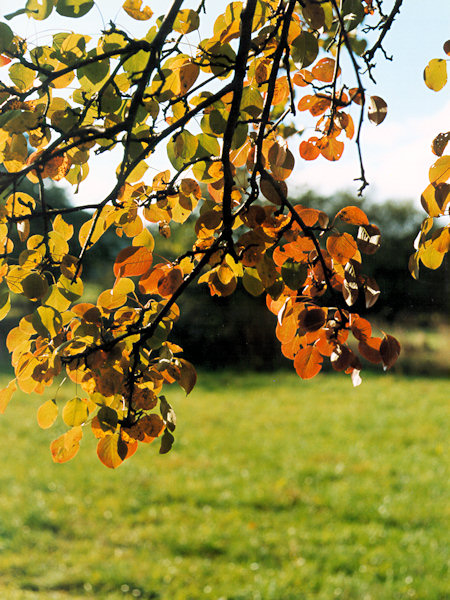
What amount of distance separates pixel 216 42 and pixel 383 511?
328 centimetres

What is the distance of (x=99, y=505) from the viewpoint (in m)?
3.78

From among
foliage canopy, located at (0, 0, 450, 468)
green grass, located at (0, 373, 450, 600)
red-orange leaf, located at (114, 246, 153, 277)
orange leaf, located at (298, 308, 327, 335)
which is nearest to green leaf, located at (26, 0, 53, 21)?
foliage canopy, located at (0, 0, 450, 468)

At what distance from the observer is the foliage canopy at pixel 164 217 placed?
2.69 ft

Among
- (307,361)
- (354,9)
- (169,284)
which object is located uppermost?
(354,9)

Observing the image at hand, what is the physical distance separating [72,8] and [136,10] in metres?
0.16

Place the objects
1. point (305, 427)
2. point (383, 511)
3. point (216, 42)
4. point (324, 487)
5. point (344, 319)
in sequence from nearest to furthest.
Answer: point (344, 319) < point (216, 42) < point (383, 511) < point (324, 487) < point (305, 427)

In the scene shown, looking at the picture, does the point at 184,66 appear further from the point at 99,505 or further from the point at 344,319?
the point at 99,505

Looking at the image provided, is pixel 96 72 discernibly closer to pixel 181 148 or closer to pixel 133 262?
pixel 181 148

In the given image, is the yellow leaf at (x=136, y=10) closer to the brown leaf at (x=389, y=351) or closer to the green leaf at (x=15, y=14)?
the green leaf at (x=15, y=14)

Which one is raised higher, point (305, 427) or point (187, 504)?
point (305, 427)

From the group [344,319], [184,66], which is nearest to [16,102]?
[184,66]

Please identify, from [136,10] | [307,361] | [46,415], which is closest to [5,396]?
[46,415]

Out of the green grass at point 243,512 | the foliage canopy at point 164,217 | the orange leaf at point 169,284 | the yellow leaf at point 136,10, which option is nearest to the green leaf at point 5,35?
the foliage canopy at point 164,217

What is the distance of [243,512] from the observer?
3641 mm
